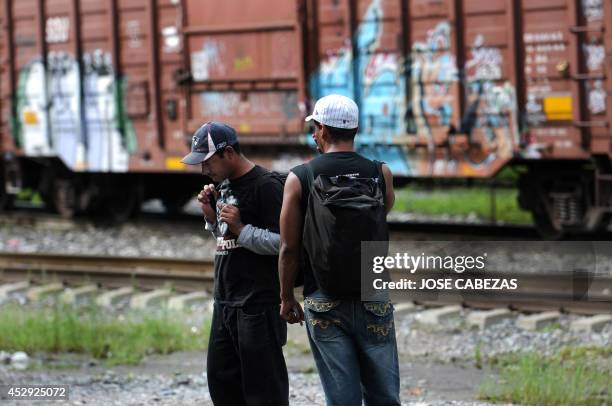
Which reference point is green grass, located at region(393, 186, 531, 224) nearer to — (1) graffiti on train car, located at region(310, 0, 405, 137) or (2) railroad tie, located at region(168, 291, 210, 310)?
(1) graffiti on train car, located at region(310, 0, 405, 137)

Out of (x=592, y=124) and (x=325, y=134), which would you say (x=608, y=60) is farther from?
(x=325, y=134)

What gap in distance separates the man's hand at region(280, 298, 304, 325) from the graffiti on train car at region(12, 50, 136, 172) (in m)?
9.98

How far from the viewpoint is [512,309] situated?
9.14m

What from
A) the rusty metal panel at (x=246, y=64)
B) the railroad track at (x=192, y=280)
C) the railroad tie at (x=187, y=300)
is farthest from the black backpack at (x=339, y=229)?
the rusty metal panel at (x=246, y=64)

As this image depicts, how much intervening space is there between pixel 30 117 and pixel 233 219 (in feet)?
36.4

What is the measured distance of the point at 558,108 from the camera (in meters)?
11.2

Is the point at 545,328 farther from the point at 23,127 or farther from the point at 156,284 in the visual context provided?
the point at 23,127

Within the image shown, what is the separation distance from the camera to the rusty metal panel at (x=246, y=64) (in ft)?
42.3

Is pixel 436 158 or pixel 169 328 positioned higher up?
pixel 436 158

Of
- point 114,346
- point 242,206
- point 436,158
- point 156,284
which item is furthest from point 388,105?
point 242,206

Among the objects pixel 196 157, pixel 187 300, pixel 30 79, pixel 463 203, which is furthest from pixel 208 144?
pixel 463 203

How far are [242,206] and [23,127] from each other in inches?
438

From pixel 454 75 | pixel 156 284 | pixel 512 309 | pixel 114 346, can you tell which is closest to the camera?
pixel 114 346

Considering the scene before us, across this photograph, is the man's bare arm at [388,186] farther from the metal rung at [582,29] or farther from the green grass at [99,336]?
the metal rung at [582,29]
